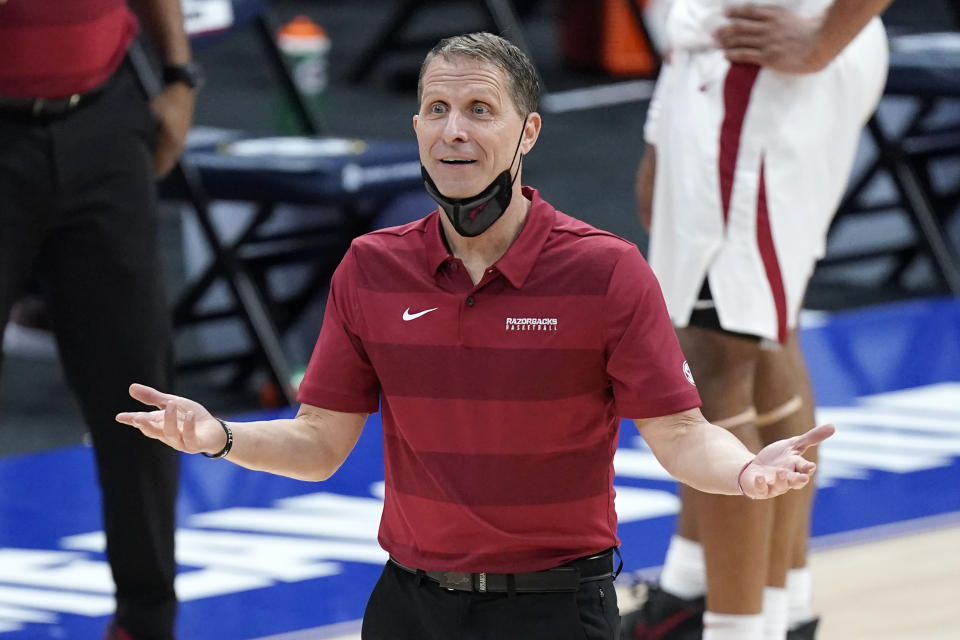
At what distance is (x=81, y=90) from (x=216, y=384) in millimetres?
2458

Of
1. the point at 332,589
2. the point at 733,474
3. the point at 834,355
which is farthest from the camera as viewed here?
the point at 834,355

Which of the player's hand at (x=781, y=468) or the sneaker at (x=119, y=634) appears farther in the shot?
the sneaker at (x=119, y=634)

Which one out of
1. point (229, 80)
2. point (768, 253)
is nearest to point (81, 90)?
point (768, 253)

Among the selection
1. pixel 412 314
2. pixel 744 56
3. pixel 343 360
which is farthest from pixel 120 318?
pixel 744 56

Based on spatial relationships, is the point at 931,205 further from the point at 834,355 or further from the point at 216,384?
the point at 216,384

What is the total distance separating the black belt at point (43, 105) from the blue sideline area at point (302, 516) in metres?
1.03

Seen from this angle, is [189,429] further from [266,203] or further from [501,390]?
[266,203]

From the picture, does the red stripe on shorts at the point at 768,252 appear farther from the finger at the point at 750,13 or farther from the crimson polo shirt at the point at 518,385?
the crimson polo shirt at the point at 518,385

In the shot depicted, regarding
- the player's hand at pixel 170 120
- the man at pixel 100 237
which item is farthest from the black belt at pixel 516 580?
the player's hand at pixel 170 120

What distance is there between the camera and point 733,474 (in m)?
1.84

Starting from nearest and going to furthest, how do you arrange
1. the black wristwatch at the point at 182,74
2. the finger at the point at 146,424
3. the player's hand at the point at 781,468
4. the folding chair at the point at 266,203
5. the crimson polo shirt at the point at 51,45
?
the player's hand at the point at 781,468
the finger at the point at 146,424
the crimson polo shirt at the point at 51,45
the black wristwatch at the point at 182,74
the folding chair at the point at 266,203

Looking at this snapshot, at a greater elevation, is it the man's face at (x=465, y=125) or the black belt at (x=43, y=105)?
the man's face at (x=465, y=125)

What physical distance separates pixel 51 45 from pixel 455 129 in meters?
0.96

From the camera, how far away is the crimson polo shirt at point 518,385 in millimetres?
1938
